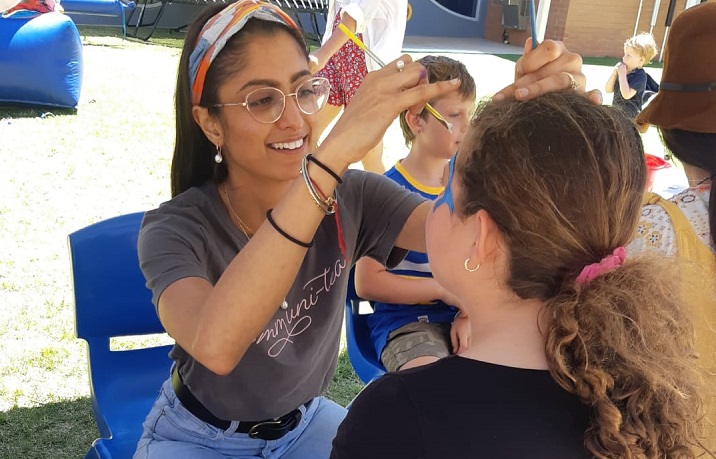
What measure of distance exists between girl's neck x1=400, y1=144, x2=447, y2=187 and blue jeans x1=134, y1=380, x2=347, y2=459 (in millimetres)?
1058

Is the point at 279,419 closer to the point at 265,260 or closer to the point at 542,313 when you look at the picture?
the point at 265,260

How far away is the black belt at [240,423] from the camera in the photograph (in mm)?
1460

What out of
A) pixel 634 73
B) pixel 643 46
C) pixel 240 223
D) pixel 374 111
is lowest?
pixel 634 73

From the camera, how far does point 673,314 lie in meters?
0.97

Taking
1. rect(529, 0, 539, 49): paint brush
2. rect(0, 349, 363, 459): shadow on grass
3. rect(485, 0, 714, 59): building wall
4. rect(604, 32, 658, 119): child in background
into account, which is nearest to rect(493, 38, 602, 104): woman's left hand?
rect(529, 0, 539, 49): paint brush

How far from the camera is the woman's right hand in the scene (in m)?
1.09

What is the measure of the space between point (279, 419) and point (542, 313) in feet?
2.47

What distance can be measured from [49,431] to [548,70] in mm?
2158

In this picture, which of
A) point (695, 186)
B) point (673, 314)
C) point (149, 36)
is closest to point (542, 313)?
point (673, 314)

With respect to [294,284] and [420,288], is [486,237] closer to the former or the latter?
[294,284]

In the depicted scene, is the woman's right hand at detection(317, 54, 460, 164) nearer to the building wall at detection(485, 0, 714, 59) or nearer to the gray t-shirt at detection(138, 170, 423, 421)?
the gray t-shirt at detection(138, 170, 423, 421)

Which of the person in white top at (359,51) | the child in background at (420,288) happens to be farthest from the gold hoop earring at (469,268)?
the person in white top at (359,51)

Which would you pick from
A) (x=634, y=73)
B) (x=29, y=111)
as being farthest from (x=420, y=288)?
(x=29, y=111)

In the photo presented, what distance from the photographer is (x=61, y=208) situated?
4199 millimetres
